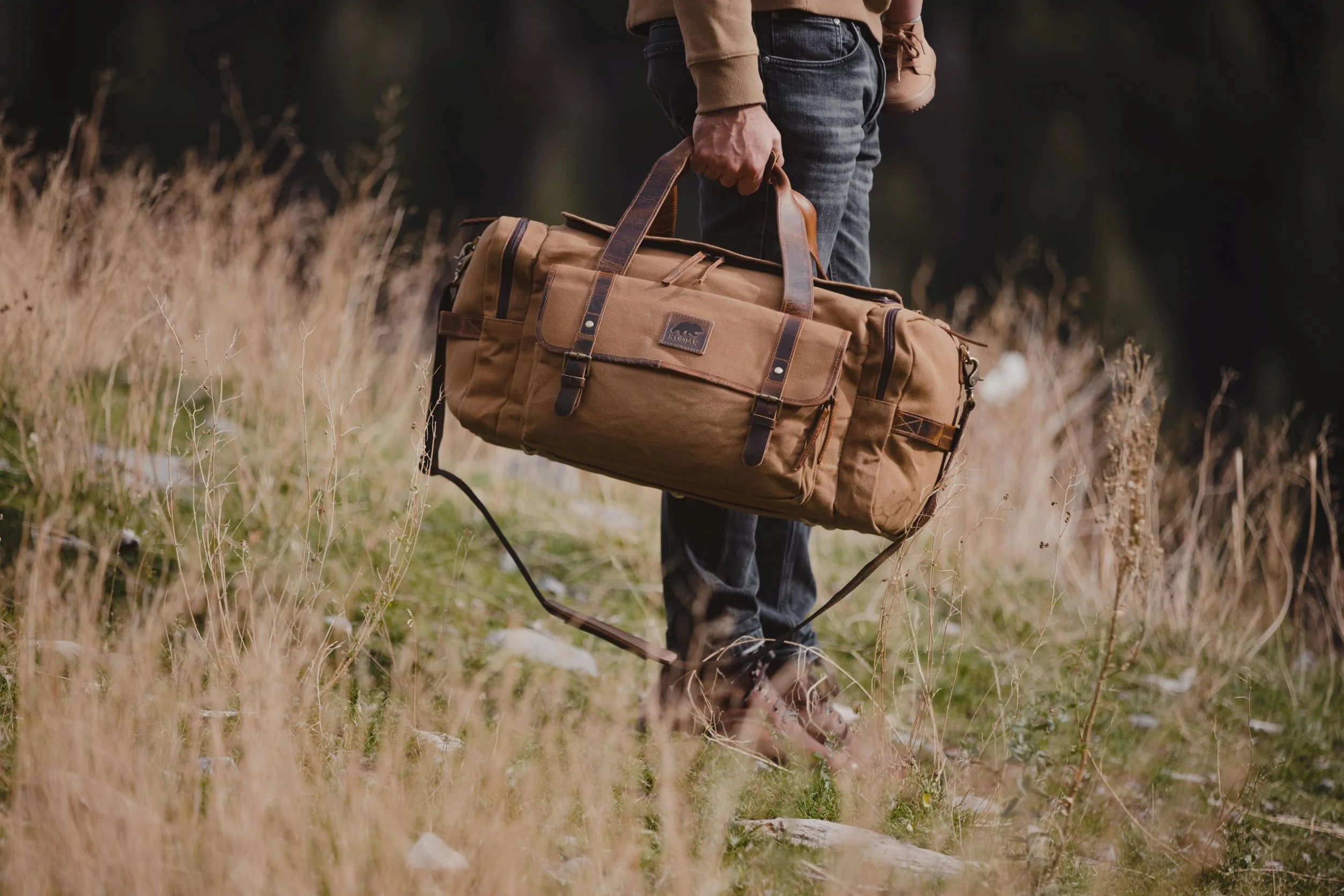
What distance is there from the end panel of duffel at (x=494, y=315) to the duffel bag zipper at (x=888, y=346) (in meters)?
0.47

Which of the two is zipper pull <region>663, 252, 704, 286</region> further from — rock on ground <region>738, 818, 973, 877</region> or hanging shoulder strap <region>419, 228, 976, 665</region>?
rock on ground <region>738, 818, 973, 877</region>

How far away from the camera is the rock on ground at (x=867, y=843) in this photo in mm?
1302

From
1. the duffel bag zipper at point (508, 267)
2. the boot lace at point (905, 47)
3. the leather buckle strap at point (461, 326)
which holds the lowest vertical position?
the leather buckle strap at point (461, 326)

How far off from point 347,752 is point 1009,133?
9.87 metres

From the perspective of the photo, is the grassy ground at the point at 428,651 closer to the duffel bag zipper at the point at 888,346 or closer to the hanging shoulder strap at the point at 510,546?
the hanging shoulder strap at the point at 510,546

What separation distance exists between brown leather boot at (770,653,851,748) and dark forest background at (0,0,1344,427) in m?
6.62

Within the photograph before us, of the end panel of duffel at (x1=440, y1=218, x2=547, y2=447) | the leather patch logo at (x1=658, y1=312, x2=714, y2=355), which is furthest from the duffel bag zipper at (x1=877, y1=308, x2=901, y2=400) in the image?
the end panel of duffel at (x1=440, y1=218, x2=547, y2=447)

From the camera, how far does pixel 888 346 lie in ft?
4.66

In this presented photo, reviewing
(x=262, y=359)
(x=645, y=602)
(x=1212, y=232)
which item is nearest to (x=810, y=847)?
(x=645, y=602)

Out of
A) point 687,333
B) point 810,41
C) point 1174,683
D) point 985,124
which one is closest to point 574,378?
point 687,333

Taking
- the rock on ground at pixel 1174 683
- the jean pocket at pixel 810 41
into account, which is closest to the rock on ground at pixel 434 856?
the jean pocket at pixel 810 41

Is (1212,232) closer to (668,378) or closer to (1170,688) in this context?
(1170,688)

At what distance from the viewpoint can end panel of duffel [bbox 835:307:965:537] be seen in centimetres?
143

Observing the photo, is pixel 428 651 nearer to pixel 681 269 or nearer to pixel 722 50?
pixel 681 269
